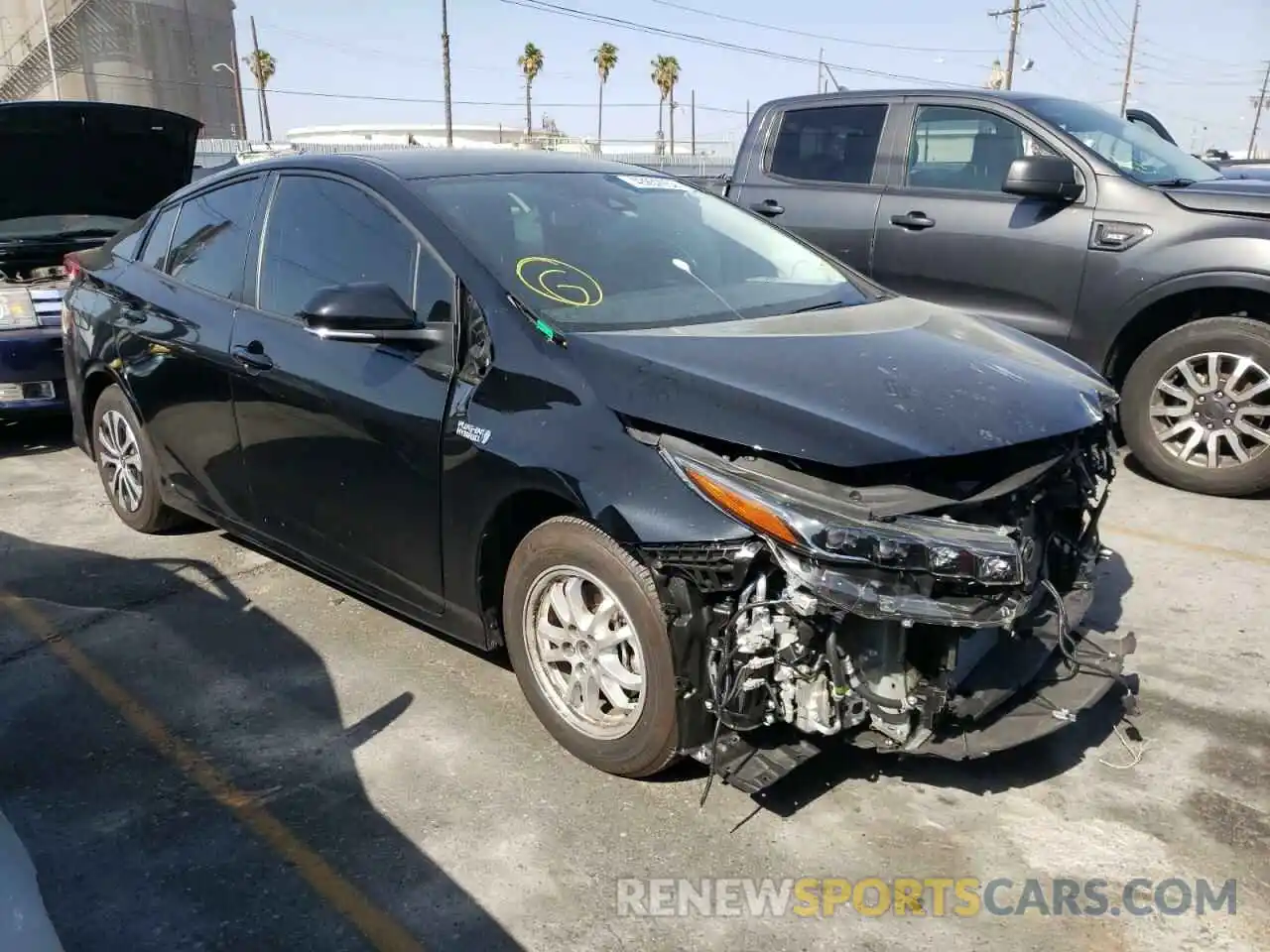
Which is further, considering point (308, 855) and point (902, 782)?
point (902, 782)

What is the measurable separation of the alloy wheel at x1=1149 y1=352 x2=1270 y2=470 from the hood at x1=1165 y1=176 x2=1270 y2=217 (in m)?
0.72

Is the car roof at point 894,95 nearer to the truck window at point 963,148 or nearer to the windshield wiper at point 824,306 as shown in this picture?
the truck window at point 963,148

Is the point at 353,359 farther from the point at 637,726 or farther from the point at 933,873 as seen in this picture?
the point at 933,873

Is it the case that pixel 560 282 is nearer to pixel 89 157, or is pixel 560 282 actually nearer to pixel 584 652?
pixel 584 652

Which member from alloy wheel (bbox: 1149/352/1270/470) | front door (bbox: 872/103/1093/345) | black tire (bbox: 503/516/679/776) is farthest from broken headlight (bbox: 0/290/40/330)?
alloy wheel (bbox: 1149/352/1270/470)

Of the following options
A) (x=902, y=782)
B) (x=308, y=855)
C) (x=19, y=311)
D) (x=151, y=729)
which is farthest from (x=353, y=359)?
(x=19, y=311)

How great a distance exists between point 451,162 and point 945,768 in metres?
2.67

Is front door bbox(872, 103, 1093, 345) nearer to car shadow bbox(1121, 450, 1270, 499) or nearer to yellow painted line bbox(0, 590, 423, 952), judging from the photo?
car shadow bbox(1121, 450, 1270, 499)

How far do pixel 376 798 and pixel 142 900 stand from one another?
0.63 metres

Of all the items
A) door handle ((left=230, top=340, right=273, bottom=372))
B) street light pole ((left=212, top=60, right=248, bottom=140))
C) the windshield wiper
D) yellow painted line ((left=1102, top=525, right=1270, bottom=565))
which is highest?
street light pole ((left=212, top=60, right=248, bottom=140))

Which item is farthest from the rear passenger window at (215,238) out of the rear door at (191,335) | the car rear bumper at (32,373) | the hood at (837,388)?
the car rear bumper at (32,373)

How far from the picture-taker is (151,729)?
3355mm

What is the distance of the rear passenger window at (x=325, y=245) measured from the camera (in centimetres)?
345

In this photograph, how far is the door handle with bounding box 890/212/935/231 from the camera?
6.09 meters
